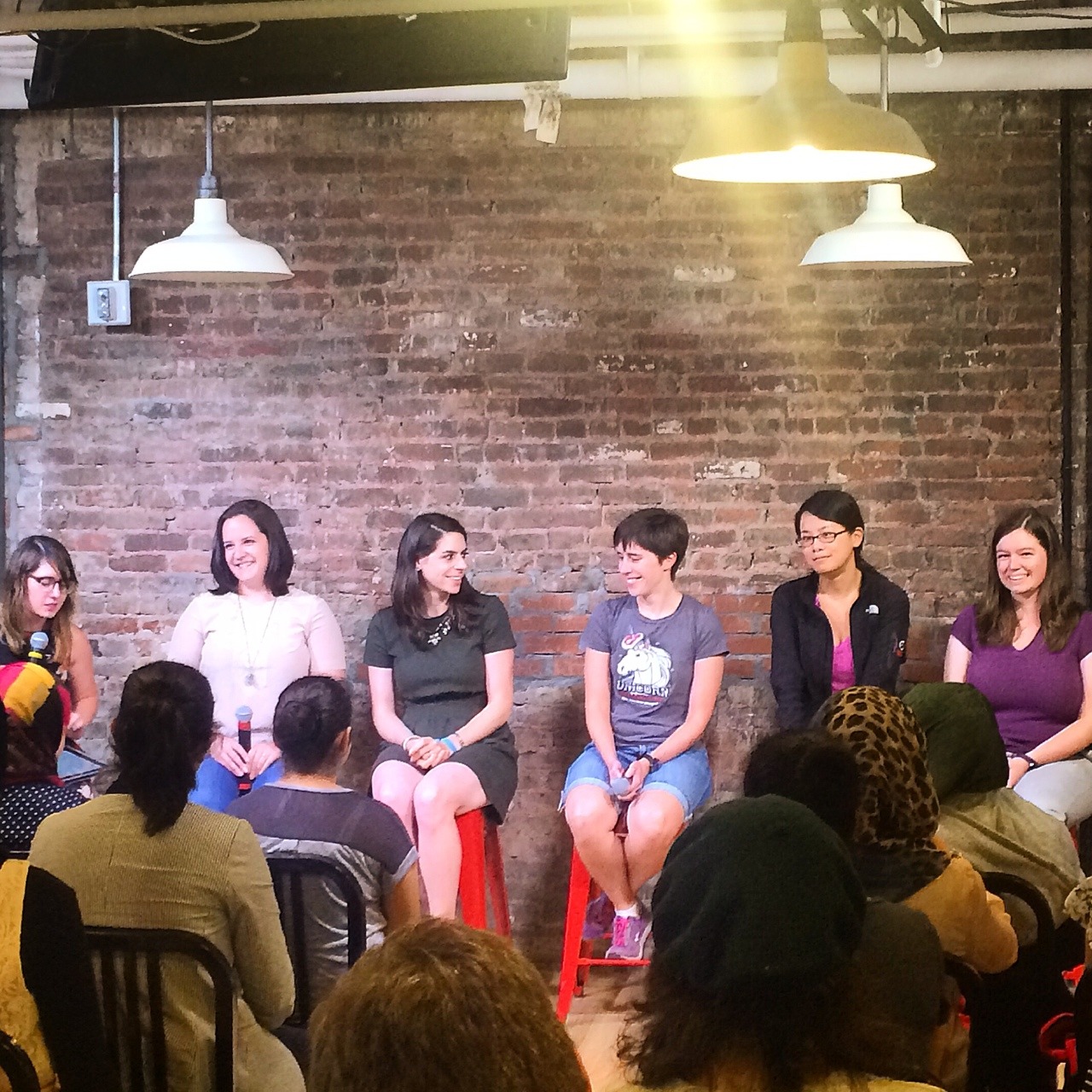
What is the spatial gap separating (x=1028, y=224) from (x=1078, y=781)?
1.72m

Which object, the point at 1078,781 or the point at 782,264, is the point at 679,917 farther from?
the point at 782,264

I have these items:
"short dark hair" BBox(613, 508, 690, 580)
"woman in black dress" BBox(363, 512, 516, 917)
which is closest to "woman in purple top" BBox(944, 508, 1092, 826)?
"short dark hair" BBox(613, 508, 690, 580)

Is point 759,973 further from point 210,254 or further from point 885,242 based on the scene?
point 210,254

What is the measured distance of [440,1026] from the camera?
47.4 inches

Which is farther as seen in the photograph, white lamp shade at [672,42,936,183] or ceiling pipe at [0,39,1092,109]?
ceiling pipe at [0,39,1092,109]

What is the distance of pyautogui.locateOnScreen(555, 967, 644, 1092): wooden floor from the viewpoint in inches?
142

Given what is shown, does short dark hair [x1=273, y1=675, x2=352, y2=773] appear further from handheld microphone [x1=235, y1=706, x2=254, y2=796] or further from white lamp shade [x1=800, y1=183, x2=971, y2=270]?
white lamp shade [x1=800, y1=183, x2=971, y2=270]

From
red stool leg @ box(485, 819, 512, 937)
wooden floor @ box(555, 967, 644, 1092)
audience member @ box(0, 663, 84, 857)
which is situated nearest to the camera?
audience member @ box(0, 663, 84, 857)

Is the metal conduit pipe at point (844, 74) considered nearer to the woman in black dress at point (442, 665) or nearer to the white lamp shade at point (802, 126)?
the woman in black dress at point (442, 665)

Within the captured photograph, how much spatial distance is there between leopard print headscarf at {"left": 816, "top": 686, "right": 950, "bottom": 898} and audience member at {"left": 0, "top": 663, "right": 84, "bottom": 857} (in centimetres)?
174

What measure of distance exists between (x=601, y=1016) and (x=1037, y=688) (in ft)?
5.00

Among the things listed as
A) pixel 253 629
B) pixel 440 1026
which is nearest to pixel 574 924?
pixel 253 629

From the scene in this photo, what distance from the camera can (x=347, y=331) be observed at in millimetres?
4699

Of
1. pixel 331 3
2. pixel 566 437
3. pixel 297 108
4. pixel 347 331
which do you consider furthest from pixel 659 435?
pixel 331 3
